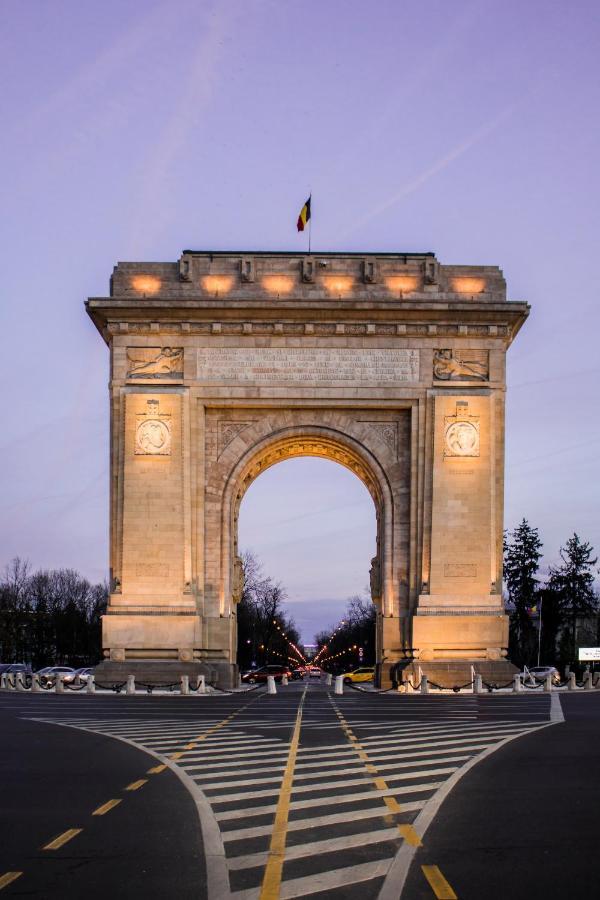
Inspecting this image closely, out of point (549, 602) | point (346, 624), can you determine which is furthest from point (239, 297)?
point (346, 624)

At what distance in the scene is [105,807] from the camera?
12.0 m

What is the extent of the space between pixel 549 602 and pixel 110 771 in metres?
87.3

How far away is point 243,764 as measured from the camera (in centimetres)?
1617

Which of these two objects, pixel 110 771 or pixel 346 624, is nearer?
pixel 110 771

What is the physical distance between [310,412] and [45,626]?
64.5 meters

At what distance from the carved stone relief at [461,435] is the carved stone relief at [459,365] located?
1.41 m

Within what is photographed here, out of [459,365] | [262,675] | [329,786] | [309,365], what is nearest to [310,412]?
[309,365]

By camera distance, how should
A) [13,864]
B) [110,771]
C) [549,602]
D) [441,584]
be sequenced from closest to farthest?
[13,864] < [110,771] < [441,584] < [549,602]

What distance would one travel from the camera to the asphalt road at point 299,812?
8.38 m

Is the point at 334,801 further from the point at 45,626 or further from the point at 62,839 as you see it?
the point at 45,626

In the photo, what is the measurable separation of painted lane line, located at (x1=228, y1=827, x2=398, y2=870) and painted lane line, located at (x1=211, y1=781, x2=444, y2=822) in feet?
3.69

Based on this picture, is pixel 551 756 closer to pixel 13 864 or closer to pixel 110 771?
pixel 110 771

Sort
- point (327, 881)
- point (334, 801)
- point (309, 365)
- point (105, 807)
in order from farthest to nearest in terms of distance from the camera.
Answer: point (309, 365)
point (334, 801)
point (105, 807)
point (327, 881)

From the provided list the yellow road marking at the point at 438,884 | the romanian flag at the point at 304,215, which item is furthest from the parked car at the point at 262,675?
the yellow road marking at the point at 438,884
